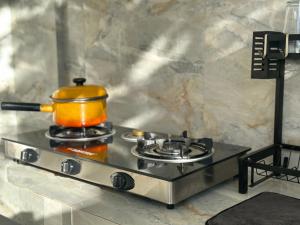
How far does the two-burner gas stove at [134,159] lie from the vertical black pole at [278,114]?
114mm

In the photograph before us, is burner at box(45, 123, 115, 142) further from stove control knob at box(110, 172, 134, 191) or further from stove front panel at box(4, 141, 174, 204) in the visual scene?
stove control knob at box(110, 172, 134, 191)

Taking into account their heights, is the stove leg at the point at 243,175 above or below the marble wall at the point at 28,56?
below

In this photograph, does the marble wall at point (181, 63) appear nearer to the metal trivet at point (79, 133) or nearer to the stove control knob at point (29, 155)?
the metal trivet at point (79, 133)

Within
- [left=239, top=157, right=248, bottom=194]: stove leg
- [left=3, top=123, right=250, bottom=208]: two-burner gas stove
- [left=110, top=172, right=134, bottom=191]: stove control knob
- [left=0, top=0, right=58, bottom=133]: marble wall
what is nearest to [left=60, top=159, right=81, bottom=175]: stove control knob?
[left=3, top=123, right=250, bottom=208]: two-burner gas stove

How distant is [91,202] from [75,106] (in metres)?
0.44

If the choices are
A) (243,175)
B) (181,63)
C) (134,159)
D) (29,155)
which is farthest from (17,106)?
(243,175)

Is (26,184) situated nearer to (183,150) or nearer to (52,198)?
(52,198)

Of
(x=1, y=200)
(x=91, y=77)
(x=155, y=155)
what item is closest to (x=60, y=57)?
(x=91, y=77)

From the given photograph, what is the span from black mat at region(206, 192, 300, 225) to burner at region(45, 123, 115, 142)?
0.68 meters

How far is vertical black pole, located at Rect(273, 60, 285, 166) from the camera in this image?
1.38 metres

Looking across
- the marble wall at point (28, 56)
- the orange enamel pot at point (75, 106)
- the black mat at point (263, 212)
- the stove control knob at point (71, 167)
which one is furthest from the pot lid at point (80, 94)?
the black mat at point (263, 212)

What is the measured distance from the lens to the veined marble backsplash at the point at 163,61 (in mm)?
1496

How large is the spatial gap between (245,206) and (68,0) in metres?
1.41

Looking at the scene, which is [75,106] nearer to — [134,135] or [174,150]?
[134,135]
